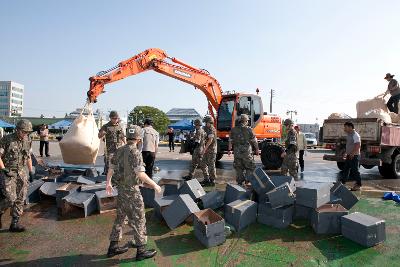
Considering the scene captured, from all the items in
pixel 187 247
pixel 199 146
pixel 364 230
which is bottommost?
pixel 187 247

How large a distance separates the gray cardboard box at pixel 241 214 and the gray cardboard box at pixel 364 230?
4.37 ft

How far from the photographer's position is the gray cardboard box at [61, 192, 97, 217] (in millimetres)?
5831

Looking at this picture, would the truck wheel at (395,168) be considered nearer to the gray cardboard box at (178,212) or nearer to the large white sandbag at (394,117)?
the large white sandbag at (394,117)

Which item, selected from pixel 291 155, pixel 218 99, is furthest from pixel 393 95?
pixel 218 99

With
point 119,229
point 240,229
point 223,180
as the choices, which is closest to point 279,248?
point 240,229

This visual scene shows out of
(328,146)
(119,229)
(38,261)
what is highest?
(328,146)

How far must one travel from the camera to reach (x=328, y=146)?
437 inches

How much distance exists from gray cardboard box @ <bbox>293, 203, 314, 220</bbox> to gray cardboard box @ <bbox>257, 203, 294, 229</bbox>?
15 cm

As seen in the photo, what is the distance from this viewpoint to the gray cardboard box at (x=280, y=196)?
514 centimetres

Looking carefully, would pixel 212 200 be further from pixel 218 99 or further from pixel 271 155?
pixel 218 99

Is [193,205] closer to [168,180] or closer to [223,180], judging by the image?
[168,180]

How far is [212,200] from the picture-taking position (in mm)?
5969

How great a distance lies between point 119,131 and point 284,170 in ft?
13.3

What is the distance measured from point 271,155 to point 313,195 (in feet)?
22.4
